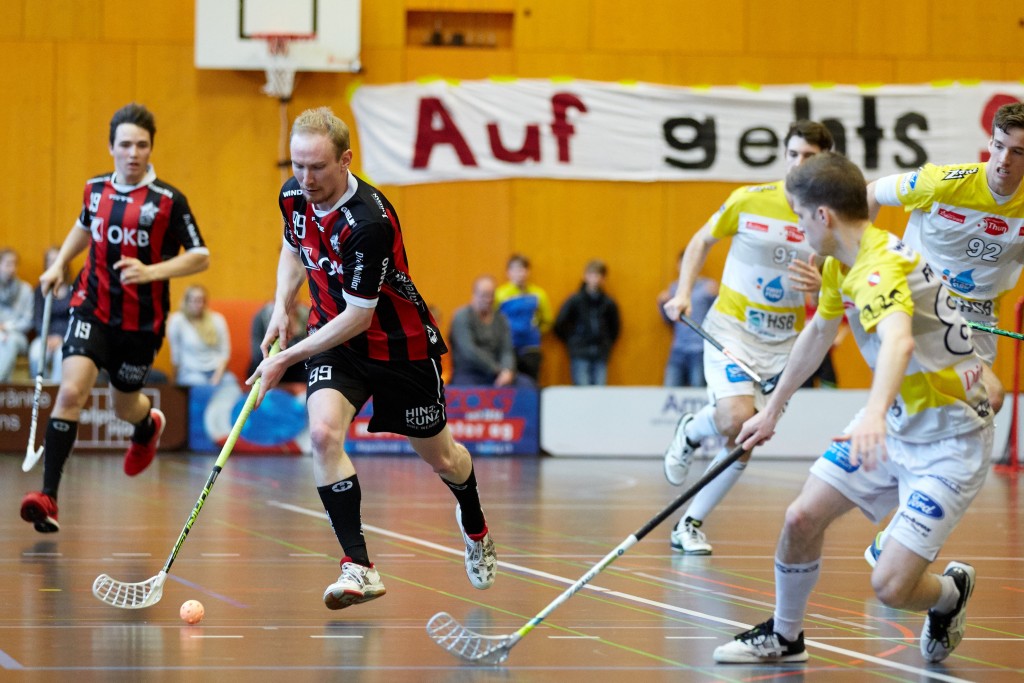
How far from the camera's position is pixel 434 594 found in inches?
Answer: 194

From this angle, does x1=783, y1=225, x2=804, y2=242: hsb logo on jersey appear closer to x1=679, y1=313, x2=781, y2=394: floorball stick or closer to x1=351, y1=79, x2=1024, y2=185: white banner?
x1=679, y1=313, x2=781, y2=394: floorball stick

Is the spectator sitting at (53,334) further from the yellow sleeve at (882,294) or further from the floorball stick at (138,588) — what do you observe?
the yellow sleeve at (882,294)

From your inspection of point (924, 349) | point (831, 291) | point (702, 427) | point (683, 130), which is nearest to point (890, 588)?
point (924, 349)

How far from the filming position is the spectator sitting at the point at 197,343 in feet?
40.6

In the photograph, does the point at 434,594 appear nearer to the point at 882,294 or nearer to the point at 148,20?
the point at 882,294

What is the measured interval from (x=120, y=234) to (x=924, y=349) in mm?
4048

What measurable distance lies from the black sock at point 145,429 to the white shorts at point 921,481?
4123 mm

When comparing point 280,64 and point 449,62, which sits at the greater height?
point 449,62

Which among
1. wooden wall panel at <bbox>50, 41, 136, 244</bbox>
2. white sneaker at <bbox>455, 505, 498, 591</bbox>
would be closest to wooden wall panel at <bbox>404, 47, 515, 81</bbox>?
wooden wall panel at <bbox>50, 41, 136, 244</bbox>

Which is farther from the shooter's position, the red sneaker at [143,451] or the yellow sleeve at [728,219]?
the red sneaker at [143,451]

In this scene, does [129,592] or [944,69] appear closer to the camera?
[129,592]

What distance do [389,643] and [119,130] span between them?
3.22 metres

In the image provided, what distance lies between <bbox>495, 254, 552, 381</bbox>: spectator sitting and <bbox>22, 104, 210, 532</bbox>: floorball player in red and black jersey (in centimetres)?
702

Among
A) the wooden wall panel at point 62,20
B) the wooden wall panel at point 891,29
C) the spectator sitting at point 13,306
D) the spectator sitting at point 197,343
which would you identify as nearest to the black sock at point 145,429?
the spectator sitting at point 197,343
